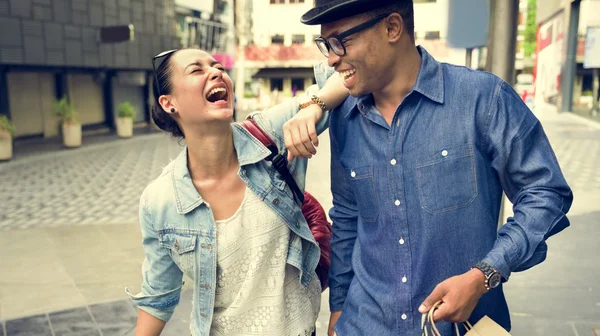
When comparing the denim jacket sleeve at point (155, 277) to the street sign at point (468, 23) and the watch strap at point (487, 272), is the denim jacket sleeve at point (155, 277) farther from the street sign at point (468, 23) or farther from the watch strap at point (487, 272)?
the street sign at point (468, 23)

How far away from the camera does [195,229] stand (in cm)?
205

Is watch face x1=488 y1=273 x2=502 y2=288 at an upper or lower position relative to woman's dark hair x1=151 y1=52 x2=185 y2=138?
lower

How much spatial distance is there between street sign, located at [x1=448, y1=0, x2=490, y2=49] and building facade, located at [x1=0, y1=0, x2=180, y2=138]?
54.4 feet

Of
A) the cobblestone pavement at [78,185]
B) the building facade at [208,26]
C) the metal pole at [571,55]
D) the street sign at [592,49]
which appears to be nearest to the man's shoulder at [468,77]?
the cobblestone pavement at [78,185]

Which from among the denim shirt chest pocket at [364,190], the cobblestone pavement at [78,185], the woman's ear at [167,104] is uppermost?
the woman's ear at [167,104]

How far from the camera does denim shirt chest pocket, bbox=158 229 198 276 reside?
2057 mm

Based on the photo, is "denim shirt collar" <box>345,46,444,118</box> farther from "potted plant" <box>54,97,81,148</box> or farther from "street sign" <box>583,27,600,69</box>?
"potted plant" <box>54,97,81,148</box>

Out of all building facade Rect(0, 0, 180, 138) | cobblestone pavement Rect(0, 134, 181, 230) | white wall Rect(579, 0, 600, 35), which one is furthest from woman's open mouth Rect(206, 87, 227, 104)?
building facade Rect(0, 0, 180, 138)

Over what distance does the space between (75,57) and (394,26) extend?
70.3ft

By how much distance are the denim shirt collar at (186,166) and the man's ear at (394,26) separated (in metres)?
0.66

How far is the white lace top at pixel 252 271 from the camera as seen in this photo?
2.06 meters

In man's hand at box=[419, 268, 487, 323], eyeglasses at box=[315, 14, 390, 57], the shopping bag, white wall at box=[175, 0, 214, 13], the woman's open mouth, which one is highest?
white wall at box=[175, 0, 214, 13]

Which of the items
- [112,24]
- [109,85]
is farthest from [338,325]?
[109,85]

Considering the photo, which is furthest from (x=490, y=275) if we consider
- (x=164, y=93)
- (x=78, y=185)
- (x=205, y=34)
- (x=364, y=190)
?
(x=205, y=34)
